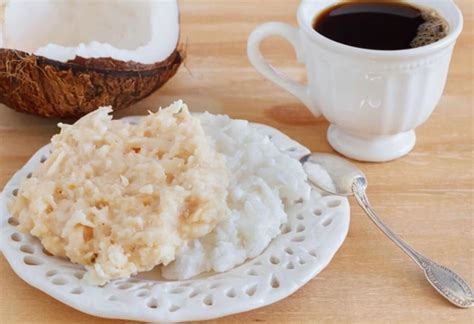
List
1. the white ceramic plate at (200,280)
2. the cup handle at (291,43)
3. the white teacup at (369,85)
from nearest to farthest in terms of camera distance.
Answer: the white ceramic plate at (200,280) < the white teacup at (369,85) < the cup handle at (291,43)

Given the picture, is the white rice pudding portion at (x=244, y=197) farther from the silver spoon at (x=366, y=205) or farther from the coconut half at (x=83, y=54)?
the coconut half at (x=83, y=54)

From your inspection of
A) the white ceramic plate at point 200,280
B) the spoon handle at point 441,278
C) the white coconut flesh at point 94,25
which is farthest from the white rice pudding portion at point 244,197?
the white coconut flesh at point 94,25

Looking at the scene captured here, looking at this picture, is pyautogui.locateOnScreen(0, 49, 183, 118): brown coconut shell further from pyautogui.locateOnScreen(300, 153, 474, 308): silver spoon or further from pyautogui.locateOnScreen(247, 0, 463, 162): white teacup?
pyautogui.locateOnScreen(300, 153, 474, 308): silver spoon

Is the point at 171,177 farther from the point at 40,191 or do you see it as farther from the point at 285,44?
the point at 285,44

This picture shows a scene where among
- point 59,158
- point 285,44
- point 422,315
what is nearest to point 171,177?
point 59,158

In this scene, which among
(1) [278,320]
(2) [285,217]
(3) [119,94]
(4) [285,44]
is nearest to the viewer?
(1) [278,320]

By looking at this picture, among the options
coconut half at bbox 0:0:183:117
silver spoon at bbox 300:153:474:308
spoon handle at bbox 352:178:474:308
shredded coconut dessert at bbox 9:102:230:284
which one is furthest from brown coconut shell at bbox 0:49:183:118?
spoon handle at bbox 352:178:474:308
